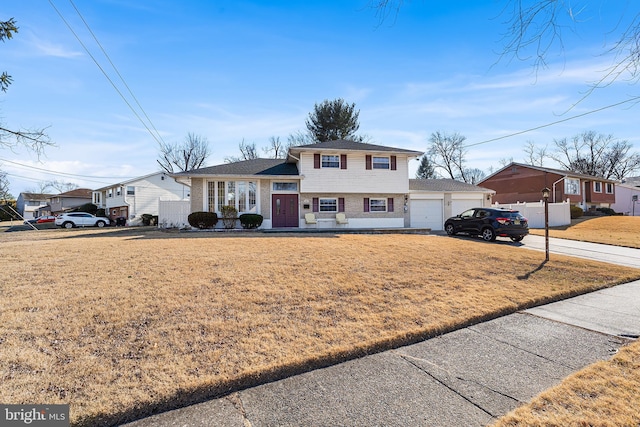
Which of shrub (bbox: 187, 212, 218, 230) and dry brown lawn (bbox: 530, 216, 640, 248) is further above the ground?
shrub (bbox: 187, 212, 218, 230)

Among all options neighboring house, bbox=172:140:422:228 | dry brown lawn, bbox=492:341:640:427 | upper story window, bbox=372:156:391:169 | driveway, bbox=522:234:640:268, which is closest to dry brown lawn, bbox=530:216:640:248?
driveway, bbox=522:234:640:268

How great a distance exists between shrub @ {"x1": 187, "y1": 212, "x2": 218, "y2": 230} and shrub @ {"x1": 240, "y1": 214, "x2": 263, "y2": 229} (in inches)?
61.5

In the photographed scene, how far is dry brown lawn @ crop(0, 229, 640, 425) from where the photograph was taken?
10.2ft

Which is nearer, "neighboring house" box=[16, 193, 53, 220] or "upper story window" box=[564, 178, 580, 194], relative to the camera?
"upper story window" box=[564, 178, 580, 194]

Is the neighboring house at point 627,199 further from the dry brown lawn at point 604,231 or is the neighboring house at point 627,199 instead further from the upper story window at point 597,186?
the dry brown lawn at point 604,231

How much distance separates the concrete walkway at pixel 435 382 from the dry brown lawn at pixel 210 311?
0.25 meters

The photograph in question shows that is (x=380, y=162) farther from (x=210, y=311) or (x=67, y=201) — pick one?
(x=67, y=201)

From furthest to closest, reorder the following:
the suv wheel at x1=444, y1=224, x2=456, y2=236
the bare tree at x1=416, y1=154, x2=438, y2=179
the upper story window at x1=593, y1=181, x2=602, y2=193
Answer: the bare tree at x1=416, y1=154, x2=438, y2=179
the upper story window at x1=593, y1=181, x2=602, y2=193
the suv wheel at x1=444, y1=224, x2=456, y2=236

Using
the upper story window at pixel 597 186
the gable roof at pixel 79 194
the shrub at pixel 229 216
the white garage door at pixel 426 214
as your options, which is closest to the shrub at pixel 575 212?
the upper story window at pixel 597 186

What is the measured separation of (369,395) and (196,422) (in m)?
1.57

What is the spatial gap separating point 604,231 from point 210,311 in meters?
25.2

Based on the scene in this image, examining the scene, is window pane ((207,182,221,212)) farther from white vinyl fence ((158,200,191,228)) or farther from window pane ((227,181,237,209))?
white vinyl fence ((158,200,191,228))

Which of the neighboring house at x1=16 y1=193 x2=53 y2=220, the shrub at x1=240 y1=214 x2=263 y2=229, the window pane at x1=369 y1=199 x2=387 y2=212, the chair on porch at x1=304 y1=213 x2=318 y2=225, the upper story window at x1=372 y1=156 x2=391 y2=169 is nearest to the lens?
the shrub at x1=240 y1=214 x2=263 y2=229

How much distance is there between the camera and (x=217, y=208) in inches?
702
